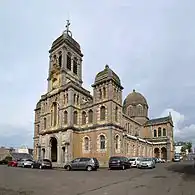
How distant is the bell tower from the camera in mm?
50000

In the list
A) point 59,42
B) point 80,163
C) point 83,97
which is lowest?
point 80,163

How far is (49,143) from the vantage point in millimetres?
48594

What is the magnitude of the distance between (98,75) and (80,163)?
19234mm

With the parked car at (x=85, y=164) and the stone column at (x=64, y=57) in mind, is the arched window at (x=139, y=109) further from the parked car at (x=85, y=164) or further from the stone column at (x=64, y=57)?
the parked car at (x=85, y=164)

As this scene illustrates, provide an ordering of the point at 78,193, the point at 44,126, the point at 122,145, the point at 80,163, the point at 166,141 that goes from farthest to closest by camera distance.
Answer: the point at 166,141
the point at 44,126
the point at 122,145
the point at 80,163
the point at 78,193

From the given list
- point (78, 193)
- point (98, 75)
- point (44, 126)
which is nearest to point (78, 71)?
point (98, 75)

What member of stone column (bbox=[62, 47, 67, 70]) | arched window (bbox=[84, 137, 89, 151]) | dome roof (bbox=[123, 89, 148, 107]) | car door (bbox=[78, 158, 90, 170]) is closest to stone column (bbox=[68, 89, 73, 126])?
arched window (bbox=[84, 137, 89, 151])

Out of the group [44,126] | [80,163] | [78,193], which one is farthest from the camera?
[44,126]

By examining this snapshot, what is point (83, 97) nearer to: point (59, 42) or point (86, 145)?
point (86, 145)

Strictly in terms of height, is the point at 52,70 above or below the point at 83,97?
above

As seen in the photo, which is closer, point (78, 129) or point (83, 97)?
point (78, 129)

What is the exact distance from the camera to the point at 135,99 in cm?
7812

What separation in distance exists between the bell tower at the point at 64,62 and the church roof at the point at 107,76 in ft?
20.9

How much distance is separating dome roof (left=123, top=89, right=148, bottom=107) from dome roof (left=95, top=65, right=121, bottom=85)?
32431 millimetres
